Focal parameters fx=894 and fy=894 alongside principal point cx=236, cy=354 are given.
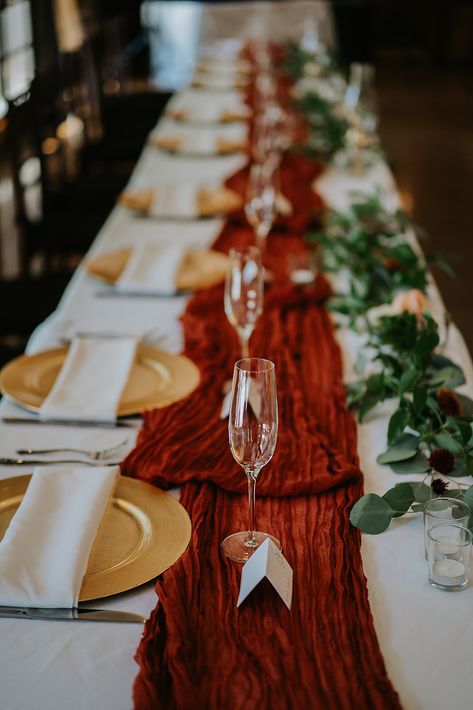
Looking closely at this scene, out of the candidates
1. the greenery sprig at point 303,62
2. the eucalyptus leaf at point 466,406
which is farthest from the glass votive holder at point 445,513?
the greenery sprig at point 303,62

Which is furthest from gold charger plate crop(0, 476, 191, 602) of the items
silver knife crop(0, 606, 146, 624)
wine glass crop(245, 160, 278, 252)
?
wine glass crop(245, 160, 278, 252)

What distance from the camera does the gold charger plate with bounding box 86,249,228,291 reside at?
2213mm

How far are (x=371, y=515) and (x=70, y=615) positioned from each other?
1.36 ft

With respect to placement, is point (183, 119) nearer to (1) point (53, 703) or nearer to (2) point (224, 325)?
(2) point (224, 325)

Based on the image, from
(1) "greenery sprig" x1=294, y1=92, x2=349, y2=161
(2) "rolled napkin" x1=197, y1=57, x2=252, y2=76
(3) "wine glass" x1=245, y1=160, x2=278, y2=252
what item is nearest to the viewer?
(3) "wine glass" x1=245, y1=160, x2=278, y2=252

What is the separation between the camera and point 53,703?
940mm

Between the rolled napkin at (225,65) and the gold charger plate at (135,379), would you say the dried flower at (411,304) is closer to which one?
the gold charger plate at (135,379)

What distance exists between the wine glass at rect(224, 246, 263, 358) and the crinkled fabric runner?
0.12 metres

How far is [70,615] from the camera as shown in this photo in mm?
1049

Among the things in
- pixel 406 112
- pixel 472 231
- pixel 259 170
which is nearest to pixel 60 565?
pixel 259 170

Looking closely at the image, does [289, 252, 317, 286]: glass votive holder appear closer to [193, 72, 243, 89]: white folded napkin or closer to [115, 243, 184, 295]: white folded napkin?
[115, 243, 184, 295]: white folded napkin

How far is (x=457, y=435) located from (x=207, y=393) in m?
0.47

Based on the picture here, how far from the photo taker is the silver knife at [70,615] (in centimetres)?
105

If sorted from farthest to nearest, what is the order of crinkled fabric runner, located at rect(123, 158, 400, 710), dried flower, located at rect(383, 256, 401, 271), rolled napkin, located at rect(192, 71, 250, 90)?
1. rolled napkin, located at rect(192, 71, 250, 90)
2. dried flower, located at rect(383, 256, 401, 271)
3. crinkled fabric runner, located at rect(123, 158, 400, 710)
